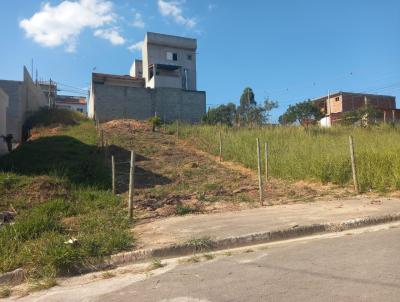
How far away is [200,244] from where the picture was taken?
679 centimetres

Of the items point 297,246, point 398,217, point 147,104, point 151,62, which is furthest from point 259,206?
point 151,62

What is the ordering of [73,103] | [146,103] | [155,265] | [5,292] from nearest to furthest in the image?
[5,292]
[155,265]
[146,103]
[73,103]

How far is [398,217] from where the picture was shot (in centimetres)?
867

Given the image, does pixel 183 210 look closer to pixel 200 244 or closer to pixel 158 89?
pixel 200 244

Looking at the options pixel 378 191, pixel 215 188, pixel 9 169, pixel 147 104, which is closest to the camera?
pixel 378 191

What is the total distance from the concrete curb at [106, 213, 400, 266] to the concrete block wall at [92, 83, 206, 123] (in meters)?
38.1

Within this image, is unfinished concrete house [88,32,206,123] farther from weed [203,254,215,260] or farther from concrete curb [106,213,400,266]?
weed [203,254,215,260]

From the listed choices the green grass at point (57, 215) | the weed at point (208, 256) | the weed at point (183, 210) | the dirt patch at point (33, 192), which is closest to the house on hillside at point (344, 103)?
the green grass at point (57, 215)

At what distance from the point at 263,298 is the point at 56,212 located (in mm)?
6485

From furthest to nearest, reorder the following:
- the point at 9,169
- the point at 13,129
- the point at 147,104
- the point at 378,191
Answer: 1. the point at 147,104
2. the point at 13,129
3. the point at 9,169
4. the point at 378,191

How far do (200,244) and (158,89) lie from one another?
144ft

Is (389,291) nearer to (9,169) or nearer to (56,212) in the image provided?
(56,212)

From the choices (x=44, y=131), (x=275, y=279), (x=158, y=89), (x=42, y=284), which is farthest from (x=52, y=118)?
(x=275, y=279)

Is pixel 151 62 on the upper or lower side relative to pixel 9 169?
upper
